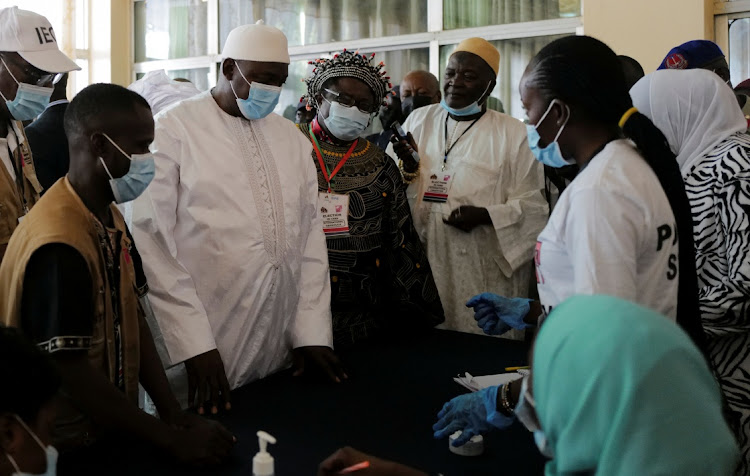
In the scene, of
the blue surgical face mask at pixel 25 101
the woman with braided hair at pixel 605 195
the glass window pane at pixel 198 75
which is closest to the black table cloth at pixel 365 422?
the woman with braided hair at pixel 605 195

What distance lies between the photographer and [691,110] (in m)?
2.27

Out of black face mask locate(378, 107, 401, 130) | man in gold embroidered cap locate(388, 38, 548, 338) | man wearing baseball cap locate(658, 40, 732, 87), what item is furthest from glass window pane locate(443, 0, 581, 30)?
man in gold embroidered cap locate(388, 38, 548, 338)

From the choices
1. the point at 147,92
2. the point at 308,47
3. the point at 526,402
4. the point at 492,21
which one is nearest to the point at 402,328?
the point at 526,402

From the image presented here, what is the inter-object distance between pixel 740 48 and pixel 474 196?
3.30m

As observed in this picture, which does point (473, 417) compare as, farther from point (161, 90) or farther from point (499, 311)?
point (161, 90)

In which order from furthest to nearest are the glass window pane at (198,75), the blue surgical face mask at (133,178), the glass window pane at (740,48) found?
the glass window pane at (198,75), the glass window pane at (740,48), the blue surgical face mask at (133,178)

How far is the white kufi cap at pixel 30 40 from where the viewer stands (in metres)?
2.61

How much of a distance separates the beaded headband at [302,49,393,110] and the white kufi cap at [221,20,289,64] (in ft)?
1.56

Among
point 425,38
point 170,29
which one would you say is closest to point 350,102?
point 425,38

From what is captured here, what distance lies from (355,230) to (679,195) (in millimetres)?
1410

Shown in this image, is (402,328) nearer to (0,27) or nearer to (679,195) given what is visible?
(679,195)

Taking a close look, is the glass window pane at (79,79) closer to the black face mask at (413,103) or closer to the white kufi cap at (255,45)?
the black face mask at (413,103)

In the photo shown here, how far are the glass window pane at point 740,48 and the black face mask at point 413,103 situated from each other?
7.87 ft

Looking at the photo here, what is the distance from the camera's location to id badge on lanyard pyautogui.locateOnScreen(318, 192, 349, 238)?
9.05 ft
